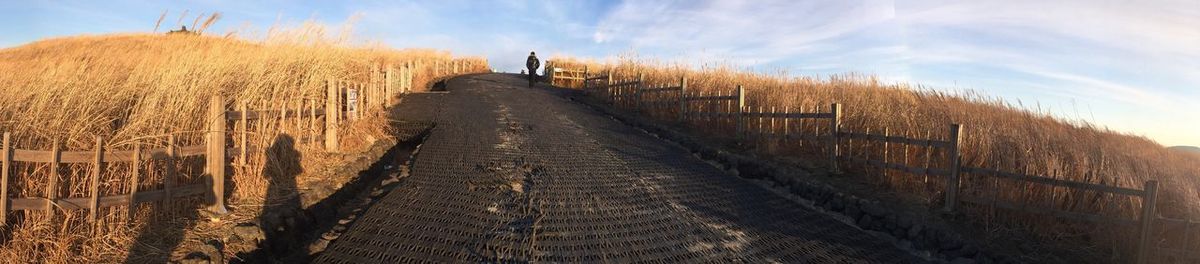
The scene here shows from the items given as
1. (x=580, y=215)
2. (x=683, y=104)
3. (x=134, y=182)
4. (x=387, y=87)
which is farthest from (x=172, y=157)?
(x=683, y=104)

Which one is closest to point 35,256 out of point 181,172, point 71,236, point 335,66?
point 71,236

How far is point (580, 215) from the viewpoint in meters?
5.41

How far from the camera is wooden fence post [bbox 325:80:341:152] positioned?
7.91 m

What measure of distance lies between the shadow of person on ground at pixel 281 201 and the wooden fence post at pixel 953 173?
6500 millimetres

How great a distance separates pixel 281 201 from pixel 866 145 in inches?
281

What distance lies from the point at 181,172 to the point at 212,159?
12.4 inches

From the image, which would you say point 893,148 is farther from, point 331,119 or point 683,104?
point 331,119

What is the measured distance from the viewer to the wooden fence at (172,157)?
13.5 ft

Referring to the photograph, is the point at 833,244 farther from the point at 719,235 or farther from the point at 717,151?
the point at 717,151

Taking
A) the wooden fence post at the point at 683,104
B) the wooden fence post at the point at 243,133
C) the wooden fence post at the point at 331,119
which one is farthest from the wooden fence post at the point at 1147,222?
the wooden fence post at the point at 683,104

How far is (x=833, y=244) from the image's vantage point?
17.1ft

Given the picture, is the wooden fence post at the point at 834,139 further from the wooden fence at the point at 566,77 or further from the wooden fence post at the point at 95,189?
the wooden fence at the point at 566,77

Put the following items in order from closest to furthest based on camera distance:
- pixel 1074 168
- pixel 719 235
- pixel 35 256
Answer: pixel 35 256, pixel 719 235, pixel 1074 168

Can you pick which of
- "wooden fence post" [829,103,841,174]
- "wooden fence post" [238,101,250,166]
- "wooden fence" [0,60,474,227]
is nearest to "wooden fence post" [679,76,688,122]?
"wooden fence post" [829,103,841,174]
